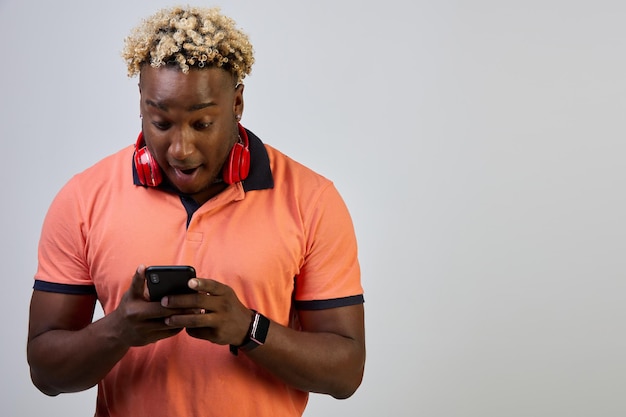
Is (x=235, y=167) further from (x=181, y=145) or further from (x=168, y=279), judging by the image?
(x=168, y=279)

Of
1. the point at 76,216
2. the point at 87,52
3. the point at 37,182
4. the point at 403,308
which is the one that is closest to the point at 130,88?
the point at 87,52

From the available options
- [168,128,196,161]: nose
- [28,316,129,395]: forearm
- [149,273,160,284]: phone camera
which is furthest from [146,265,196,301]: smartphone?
[168,128,196,161]: nose

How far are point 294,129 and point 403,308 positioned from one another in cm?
75

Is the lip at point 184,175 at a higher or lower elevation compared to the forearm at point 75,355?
higher

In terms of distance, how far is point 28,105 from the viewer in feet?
12.3

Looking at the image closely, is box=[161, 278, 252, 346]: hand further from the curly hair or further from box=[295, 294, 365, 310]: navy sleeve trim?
the curly hair

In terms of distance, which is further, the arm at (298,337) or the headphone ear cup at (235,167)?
the headphone ear cup at (235,167)

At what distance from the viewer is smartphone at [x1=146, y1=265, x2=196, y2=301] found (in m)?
1.88

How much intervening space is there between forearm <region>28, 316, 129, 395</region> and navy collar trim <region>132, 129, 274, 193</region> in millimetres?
305

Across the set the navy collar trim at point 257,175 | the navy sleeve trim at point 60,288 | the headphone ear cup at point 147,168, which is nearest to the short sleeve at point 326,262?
the navy collar trim at point 257,175

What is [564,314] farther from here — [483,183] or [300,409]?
[300,409]

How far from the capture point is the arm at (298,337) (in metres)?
1.93

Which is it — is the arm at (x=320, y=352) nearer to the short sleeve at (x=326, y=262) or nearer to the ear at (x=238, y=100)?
the short sleeve at (x=326, y=262)

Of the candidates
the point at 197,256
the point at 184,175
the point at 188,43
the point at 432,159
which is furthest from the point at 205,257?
the point at 432,159
